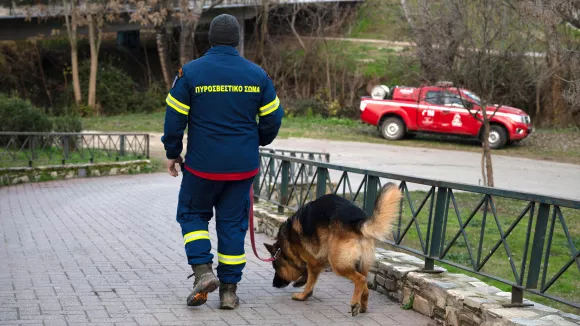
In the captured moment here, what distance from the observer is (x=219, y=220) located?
6.07 meters

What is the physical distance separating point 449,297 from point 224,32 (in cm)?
267

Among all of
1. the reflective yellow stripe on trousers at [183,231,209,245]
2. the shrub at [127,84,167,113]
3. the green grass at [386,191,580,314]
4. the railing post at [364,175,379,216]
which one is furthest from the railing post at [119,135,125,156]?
the shrub at [127,84,167,113]

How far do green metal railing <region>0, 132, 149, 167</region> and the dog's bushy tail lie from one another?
40.6 feet

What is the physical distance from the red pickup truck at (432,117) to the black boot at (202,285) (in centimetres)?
1950

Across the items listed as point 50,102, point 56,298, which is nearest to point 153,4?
point 50,102

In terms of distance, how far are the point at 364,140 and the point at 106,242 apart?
60.3 feet

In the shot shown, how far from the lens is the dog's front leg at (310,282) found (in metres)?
6.34

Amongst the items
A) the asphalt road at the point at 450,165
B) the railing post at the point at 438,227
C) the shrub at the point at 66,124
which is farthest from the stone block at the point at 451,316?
the shrub at the point at 66,124

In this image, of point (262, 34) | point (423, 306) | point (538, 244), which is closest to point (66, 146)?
point (423, 306)

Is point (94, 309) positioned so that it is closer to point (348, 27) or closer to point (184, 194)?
point (184, 194)

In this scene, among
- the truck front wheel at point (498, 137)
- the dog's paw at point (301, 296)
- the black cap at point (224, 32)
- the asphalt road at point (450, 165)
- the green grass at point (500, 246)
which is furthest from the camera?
the truck front wheel at point (498, 137)

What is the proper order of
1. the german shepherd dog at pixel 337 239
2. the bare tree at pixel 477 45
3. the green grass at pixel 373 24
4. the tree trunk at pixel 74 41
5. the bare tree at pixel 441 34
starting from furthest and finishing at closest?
the green grass at pixel 373 24 → the tree trunk at pixel 74 41 → the bare tree at pixel 441 34 → the bare tree at pixel 477 45 → the german shepherd dog at pixel 337 239

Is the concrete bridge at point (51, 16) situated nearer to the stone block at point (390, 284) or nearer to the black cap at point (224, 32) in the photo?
the black cap at point (224, 32)

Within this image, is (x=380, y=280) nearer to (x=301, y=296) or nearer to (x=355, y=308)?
(x=301, y=296)
